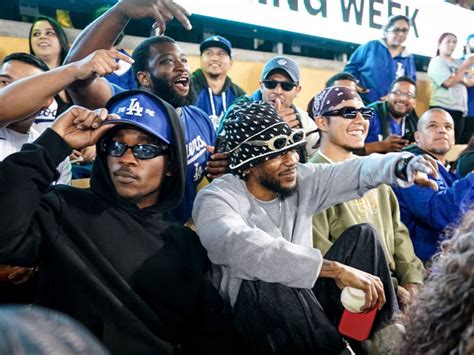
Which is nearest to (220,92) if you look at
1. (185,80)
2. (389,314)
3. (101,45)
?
(185,80)

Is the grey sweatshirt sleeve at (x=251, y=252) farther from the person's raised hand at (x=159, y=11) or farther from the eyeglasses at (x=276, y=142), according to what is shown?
the person's raised hand at (x=159, y=11)

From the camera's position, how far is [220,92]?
14.8 feet

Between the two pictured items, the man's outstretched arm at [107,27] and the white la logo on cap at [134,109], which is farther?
the man's outstretched arm at [107,27]

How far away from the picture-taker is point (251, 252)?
6.76ft

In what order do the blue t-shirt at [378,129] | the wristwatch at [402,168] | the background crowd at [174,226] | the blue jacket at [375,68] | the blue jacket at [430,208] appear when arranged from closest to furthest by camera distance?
the background crowd at [174,226]
the wristwatch at [402,168]
the blue jacket at [430,208]
the blue t-shirt at [378,129]
the blue jacket at [375,68]

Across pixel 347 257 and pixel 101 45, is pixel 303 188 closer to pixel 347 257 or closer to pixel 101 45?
pixel 347 257

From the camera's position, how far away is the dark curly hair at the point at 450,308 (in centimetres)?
82

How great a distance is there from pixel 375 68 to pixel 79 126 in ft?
15.7

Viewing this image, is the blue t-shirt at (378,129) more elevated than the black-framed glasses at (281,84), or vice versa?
the black-framed glasses at (281,84)

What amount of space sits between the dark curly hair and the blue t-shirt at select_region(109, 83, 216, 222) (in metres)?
2.07

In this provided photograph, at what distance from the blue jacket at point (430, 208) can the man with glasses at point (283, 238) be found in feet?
3.04

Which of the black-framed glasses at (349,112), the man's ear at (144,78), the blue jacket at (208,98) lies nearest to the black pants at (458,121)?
the blue jacket at (208,98)

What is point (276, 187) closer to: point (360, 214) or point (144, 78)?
point (360, 214)

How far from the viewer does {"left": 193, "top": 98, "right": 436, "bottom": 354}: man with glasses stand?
206 cm
